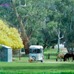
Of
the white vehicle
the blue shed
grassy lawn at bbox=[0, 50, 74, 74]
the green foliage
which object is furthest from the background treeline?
grassy lawn at bbox=[0, 50, 74, 74]

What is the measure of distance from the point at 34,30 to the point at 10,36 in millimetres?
17187

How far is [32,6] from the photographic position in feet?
276

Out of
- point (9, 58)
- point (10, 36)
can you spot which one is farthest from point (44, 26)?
point (9, 58)

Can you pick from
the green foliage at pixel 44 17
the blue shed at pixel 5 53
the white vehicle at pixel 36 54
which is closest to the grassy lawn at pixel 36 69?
the blue shed at pixel 5 53

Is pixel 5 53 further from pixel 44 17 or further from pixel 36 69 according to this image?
pixel 44 17

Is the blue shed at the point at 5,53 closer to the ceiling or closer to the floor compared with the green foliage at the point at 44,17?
closer to the floor

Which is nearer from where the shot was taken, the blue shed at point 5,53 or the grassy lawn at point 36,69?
the grassy lawn at point 36,69

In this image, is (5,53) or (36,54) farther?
(36,54)

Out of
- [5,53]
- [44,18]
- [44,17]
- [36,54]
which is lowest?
[36,54]

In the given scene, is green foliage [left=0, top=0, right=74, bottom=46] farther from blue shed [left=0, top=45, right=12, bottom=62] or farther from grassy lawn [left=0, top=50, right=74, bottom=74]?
grassy lawn [left=0, top=50, right=74, bottom=74]

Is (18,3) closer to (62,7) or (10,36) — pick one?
(62,7)

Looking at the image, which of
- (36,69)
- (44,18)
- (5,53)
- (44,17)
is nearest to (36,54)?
(5,53)

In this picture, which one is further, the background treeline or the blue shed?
the background treeline

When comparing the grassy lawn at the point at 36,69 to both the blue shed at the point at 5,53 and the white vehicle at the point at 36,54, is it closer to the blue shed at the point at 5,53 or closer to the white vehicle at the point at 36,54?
the blue shed at the point at 5,53
